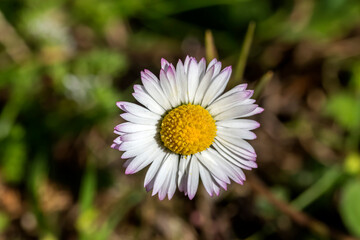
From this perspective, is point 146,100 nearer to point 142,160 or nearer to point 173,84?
point 173,84

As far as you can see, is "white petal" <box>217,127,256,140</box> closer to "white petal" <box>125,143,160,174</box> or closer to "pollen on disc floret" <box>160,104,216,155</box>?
"pollen on disc floret" <box>160,104,216,155</box>

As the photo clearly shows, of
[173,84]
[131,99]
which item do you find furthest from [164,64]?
[131,99]

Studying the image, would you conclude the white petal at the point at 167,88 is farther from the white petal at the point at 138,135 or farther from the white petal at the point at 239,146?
the white petal at the point at 239,146

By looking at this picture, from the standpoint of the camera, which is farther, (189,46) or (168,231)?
(189,46)

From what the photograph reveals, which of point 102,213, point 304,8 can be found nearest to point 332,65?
point 304,8

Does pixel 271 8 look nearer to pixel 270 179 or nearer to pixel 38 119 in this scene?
pixel 270 179

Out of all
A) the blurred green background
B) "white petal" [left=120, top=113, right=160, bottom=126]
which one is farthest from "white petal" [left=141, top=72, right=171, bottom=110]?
the blurred green background
